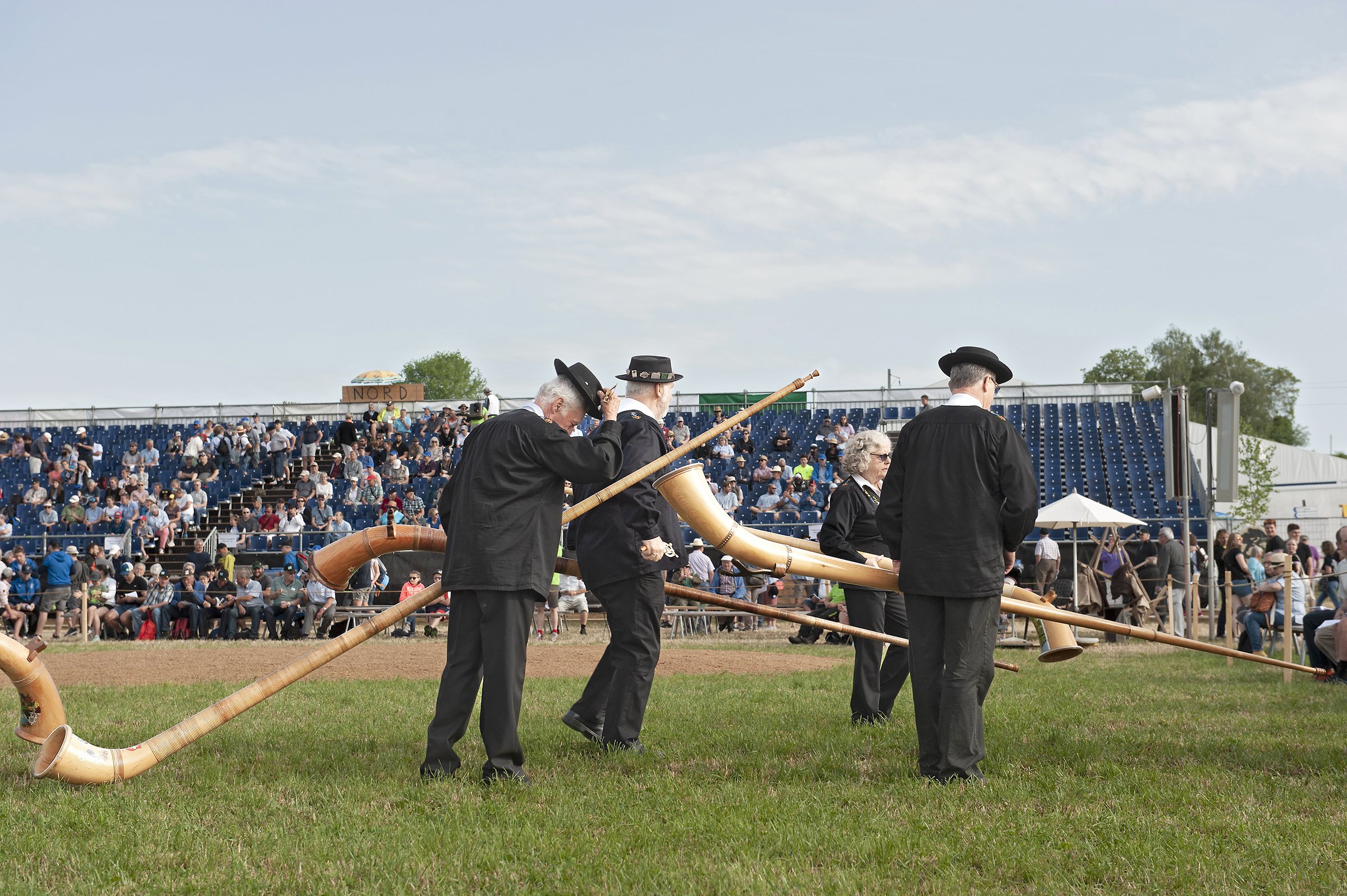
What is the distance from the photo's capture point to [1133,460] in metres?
30.3

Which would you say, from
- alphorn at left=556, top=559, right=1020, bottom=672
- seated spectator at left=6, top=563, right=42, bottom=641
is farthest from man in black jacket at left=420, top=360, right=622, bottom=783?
seated spectator at left=6, top=563, right=42, bottom=641

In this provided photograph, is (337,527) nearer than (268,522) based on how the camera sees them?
Yes

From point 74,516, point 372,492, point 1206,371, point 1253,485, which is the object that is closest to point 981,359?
point 372,492

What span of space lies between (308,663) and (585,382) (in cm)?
187

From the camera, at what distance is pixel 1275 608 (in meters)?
14.4

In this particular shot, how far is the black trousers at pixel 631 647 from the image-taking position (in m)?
6.79

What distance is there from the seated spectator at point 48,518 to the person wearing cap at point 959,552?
27.3m

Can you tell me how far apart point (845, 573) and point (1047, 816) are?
1716 millimetres

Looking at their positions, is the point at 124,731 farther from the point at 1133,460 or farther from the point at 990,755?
the point at 1133,460

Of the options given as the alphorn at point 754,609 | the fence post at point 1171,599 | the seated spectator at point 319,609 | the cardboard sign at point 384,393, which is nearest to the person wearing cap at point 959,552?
the alphorn at point 754,609

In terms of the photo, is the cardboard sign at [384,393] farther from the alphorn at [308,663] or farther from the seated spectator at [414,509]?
the alphorn at [308,663]

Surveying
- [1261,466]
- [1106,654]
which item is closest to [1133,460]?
[1261,466]

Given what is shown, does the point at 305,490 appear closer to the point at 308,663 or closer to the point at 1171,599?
the point at 1171,599

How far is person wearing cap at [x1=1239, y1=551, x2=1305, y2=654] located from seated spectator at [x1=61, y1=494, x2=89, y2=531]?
79.5 ft
